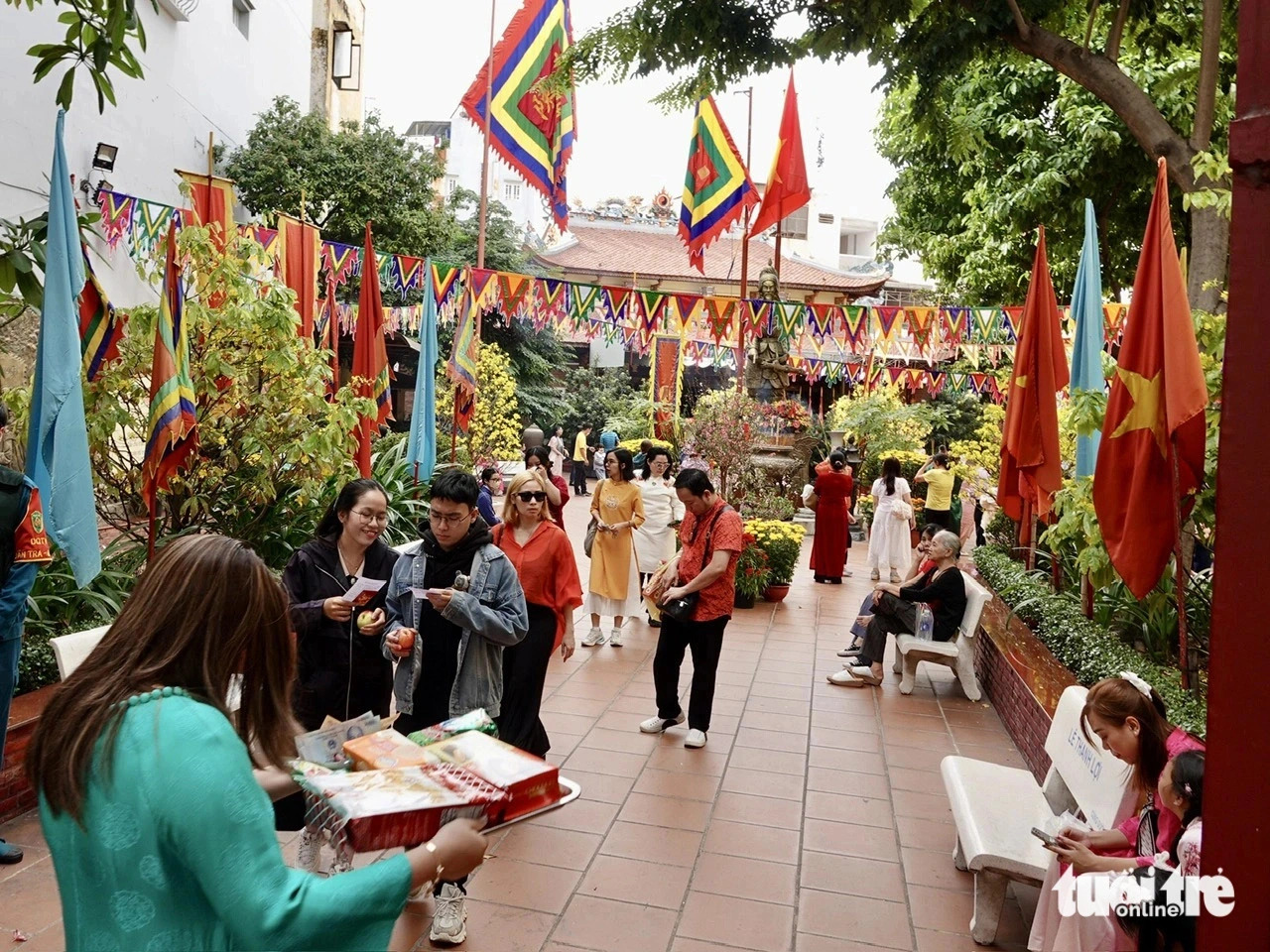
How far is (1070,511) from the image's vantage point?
5.55 metres

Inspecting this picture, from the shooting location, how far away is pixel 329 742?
8.14 feet

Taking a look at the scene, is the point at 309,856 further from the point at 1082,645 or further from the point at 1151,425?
the point at 1082,645

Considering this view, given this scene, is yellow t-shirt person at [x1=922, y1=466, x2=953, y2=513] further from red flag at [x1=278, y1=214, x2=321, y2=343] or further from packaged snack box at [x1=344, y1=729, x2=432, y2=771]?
packaged snack box at [x1=344, y1=729, x2=432, y2=771]

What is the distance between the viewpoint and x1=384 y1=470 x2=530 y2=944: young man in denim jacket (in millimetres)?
3994

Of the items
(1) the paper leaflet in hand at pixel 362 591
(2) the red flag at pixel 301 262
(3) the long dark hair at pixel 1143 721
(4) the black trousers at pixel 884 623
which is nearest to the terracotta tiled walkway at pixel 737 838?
(4) the black trousers at pixel 884 623

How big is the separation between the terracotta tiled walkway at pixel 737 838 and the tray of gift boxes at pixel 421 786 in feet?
6.29

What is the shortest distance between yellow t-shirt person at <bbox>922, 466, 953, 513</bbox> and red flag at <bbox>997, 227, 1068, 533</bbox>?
675 cm

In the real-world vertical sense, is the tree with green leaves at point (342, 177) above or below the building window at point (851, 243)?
below

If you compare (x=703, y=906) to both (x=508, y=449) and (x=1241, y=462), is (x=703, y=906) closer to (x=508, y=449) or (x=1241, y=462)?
(x=1241, y=462)

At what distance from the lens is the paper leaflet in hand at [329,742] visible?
2.38m

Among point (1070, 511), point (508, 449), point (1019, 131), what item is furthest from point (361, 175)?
point (1070, 511)

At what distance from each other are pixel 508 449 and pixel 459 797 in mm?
14394

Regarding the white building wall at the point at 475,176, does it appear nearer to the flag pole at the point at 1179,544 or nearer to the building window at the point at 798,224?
the building window at the point at 798,224

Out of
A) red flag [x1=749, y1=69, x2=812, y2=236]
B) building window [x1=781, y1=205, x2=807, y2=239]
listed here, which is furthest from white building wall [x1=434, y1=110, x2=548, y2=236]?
red flag [x1=749, y1=69, x2=812, y2=236]
